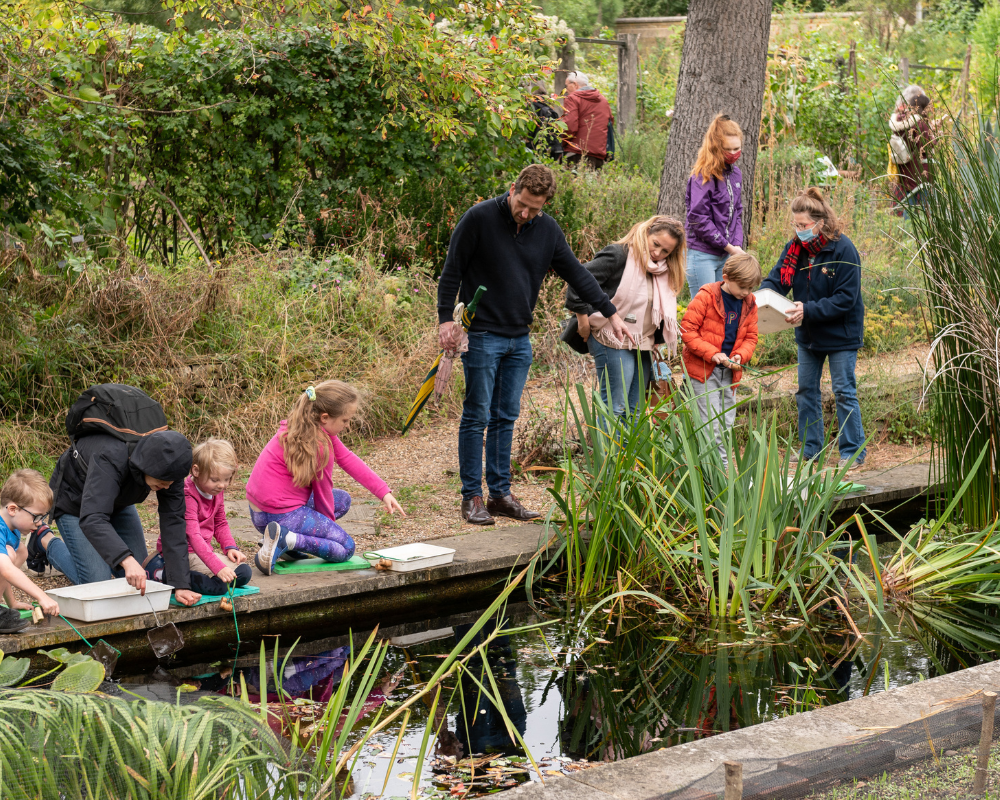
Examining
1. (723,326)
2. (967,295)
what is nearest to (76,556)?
(723,326)

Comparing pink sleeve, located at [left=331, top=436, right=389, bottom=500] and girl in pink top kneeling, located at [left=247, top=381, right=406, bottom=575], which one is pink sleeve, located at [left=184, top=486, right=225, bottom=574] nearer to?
girl in pink top kneeling, located at [left=247, top=381, right=406, bottom=575]

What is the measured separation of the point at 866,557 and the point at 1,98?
547 cm

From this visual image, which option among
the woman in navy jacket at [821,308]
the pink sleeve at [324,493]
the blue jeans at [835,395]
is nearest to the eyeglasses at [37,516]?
the pink sleeve at [324,493]

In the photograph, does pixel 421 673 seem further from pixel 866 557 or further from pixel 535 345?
pixel 535 345

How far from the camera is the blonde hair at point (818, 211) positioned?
6164mm

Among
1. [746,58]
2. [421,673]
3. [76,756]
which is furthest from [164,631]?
[746,58]

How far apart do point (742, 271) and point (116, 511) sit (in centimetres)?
326

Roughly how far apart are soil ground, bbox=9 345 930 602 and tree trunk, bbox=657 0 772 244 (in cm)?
193

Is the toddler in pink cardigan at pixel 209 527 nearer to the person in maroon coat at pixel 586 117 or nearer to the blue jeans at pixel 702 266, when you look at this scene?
the blue jeans at pixel 702 266

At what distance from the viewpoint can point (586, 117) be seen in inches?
483

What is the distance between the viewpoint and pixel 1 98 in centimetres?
645

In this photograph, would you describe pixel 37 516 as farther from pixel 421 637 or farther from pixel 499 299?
pixel 499 299

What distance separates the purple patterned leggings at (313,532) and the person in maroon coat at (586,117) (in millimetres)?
8184

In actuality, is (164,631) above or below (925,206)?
below
